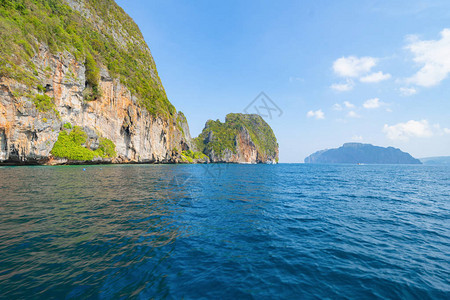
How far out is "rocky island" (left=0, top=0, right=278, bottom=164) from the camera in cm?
3703

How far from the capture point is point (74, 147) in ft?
155

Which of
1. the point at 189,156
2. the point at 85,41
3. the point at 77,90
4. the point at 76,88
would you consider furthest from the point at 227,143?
the point at 76,88

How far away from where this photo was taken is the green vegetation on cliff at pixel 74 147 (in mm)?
45031

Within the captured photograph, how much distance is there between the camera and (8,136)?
117 feet

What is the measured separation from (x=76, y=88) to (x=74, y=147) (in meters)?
16.7

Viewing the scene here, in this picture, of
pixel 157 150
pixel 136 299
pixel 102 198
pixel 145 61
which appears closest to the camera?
pixel 136 299

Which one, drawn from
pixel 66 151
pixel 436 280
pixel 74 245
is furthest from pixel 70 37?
pixel 436 280

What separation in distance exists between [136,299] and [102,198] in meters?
12.4

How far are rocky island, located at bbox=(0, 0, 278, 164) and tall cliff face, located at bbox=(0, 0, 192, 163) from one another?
0.62 ft

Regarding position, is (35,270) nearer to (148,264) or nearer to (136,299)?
(148,264)

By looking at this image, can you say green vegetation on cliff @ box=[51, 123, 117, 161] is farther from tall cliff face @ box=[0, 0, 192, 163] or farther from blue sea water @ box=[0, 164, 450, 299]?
blue sea water @ box=[0, 164, 450, 299]

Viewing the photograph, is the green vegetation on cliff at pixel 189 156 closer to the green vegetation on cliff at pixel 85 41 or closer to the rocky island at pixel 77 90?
the rocky island at pixel 77 90

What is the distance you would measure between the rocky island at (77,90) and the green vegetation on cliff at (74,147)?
0.21m

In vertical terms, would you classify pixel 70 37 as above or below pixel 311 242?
above
